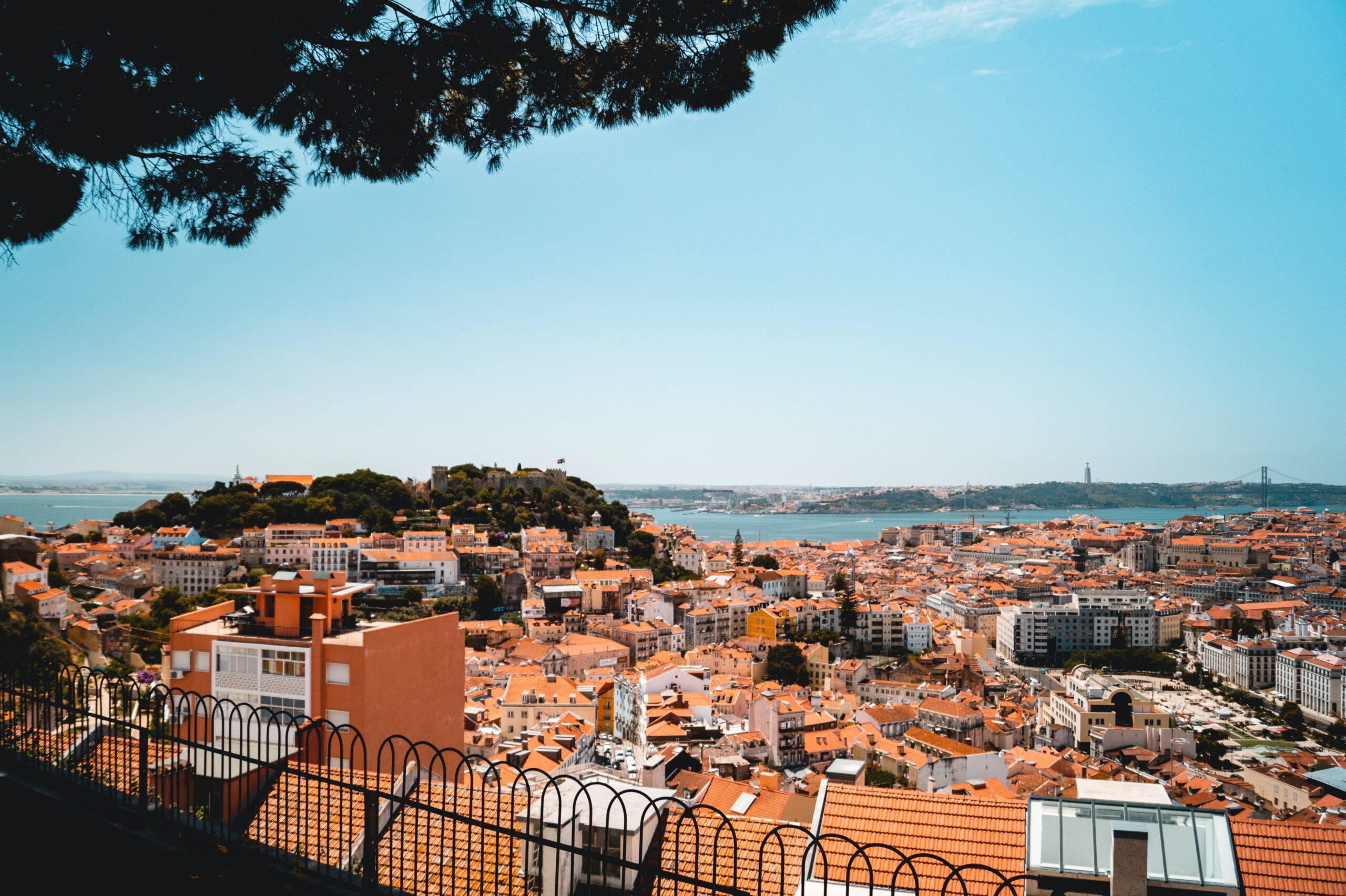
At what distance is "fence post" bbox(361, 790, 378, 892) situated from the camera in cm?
189

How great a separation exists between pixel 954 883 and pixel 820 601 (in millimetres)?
29366

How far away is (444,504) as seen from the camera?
128 feet

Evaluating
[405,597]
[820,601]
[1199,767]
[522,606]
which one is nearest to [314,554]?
[405,597]

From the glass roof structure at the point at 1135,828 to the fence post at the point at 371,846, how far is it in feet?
6.86

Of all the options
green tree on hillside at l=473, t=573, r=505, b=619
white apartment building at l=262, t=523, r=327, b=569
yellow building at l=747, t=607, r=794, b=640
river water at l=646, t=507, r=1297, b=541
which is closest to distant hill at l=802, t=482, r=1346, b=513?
river water at l=646, t=507, r=1297, b=541

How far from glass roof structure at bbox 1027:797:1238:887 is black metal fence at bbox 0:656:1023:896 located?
0.23 m

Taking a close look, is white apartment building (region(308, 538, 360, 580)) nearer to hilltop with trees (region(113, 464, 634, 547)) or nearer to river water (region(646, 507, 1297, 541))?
hilltop with trees (region(113, 464, 634, 547))

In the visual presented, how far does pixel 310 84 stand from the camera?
2.95 metres

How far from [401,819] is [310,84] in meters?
2.67

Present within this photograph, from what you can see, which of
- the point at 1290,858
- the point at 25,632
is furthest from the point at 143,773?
the point at 25,632

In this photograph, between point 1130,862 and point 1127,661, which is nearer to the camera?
point 1130,862

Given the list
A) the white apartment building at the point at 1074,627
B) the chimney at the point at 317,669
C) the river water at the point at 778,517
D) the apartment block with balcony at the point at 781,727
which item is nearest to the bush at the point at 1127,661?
the white apartment building at the point at 1074,627

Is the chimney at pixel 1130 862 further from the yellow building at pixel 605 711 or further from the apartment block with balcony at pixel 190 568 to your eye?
the apartment block with balcony at pixel 190 568

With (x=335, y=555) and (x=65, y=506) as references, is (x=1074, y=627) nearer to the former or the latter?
(x=335, y=555)
